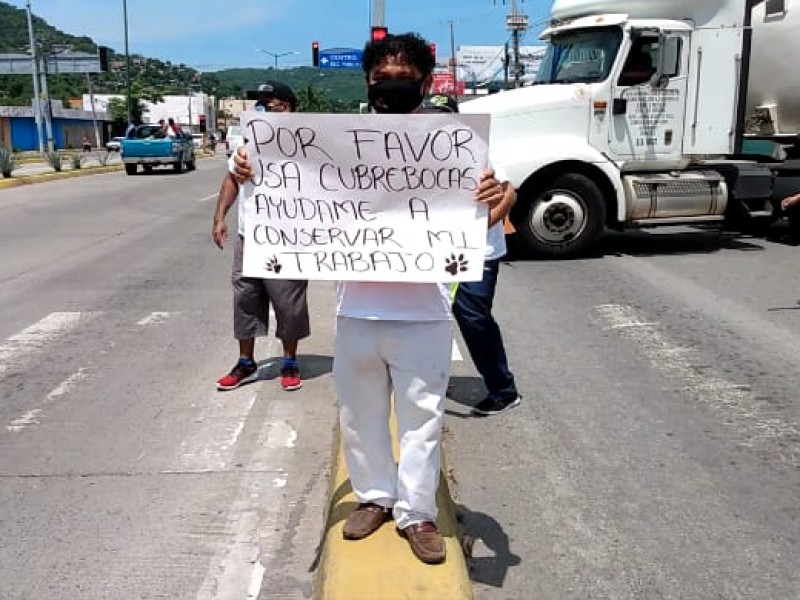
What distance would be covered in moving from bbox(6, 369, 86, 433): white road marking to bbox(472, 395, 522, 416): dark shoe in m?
2.59

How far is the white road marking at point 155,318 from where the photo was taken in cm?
789

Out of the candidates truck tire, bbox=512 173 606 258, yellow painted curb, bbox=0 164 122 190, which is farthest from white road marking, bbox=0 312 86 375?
yellow painted curb, bbox=0 164 122 190

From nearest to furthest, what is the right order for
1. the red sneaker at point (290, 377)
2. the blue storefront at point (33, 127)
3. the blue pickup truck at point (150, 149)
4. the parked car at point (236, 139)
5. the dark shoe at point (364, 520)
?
1. the dark shoe at point (364, 520)
2. the parked car at point (236, 139)
3. the red sneaker at point (290, 377)
4. the blue pickup truck at point (150, 149)
5. the blue storefront at point (33, 127)

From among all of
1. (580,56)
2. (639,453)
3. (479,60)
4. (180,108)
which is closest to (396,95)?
(639,453)

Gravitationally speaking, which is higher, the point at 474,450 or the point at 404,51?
the point at 404,51

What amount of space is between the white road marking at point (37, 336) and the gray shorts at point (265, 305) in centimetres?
190

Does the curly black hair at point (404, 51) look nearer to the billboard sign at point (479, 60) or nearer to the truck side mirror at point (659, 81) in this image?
the truck side mirror at point (659, 81)

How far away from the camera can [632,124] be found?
1133 centimetres

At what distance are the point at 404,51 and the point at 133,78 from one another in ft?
399

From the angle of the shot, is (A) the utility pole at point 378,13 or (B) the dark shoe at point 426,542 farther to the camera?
(A) the utility pole at point 378,13

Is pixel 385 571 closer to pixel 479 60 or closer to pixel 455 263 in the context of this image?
pixel 455 263

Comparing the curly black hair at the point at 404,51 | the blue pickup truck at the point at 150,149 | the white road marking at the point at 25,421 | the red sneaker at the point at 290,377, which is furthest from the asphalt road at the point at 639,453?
the blue pickup truck at the point at 150,149

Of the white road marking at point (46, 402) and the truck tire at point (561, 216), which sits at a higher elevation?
the truck tire at point (561, 216)

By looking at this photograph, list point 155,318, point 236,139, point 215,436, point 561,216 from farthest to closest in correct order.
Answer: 1. point 561,216
2. point 155,318
3. point 215,436
4. point 236,139
